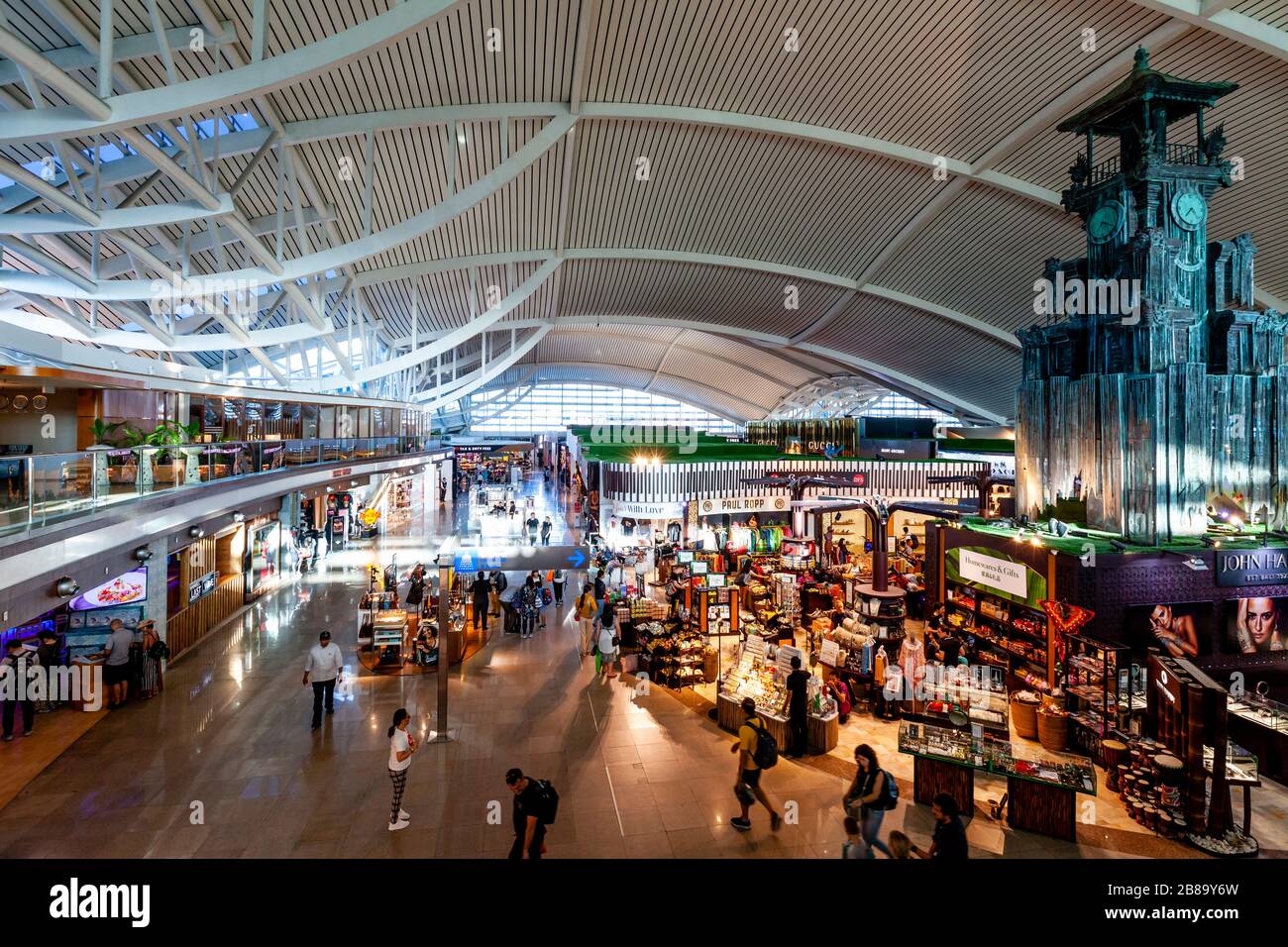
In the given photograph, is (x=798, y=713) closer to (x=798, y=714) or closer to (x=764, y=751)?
(x=798, y=714)

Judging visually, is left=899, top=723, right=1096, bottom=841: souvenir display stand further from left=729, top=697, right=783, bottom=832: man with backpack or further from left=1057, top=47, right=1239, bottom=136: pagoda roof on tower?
left=1057, top=47, right=1239, bottom=136: pagoda roof on tower

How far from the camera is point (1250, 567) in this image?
8680 millimetres

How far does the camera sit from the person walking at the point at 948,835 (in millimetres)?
3961

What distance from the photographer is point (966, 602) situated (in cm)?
1045

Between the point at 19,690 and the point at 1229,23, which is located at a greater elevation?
the point at 1229,23

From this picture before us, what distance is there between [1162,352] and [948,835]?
957cm

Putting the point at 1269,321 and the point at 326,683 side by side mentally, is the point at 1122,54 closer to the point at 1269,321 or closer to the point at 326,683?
the point at 1269,321

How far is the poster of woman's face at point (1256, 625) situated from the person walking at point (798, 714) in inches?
273

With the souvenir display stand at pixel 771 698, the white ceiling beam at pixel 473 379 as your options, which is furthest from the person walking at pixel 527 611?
the white ceiling beam at pixel 473 379

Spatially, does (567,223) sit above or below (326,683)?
above

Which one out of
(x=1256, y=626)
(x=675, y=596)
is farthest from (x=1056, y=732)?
(x=675, y=596)
